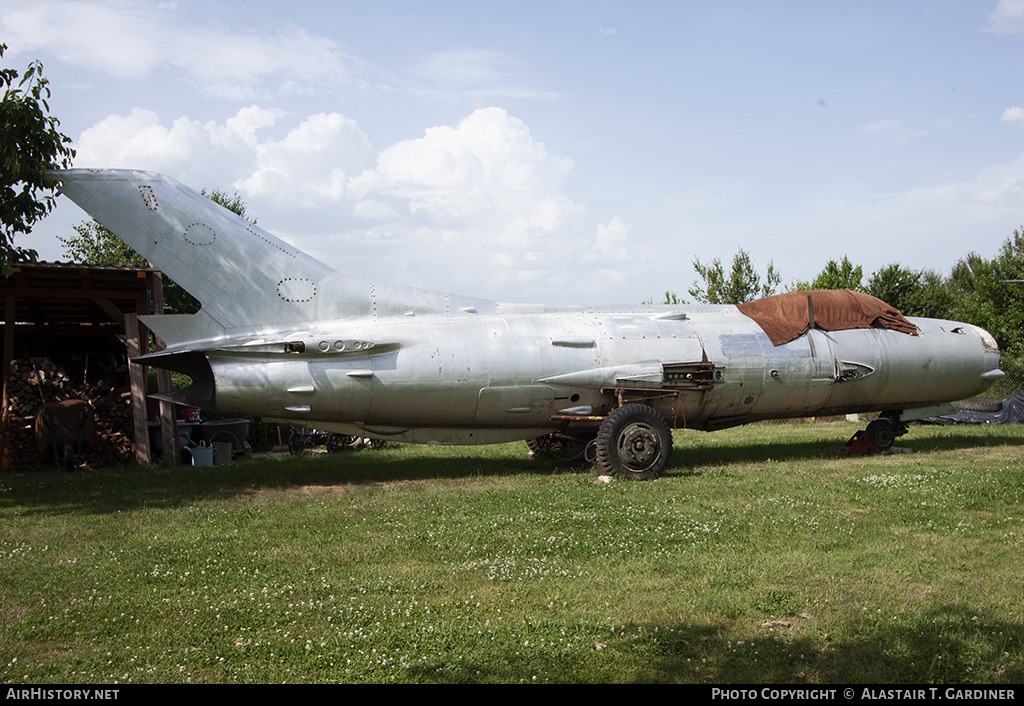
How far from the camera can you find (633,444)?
38.2 feet

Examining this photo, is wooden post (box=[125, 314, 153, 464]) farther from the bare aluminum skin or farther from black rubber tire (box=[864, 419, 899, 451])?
black rubber tire (box=[864, 419, 899, 451])

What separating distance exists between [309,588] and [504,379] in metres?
5.71

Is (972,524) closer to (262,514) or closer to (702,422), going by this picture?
(702,422)

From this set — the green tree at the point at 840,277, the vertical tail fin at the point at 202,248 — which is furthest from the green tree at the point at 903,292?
the vertical tail fin at the point at 202,248

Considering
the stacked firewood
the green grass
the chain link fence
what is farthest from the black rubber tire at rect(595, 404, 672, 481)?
the chain link fence

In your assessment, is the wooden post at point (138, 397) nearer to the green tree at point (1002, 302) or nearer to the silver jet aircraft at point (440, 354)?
the silver jet aircraft at point (440, 354)

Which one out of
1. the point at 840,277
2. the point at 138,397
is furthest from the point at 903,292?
the point at 138,397

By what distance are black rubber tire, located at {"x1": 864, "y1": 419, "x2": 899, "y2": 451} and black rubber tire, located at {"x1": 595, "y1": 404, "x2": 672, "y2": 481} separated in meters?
5.21

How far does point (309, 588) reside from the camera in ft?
21.6

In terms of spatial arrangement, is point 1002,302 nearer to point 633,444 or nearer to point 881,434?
point 881,434

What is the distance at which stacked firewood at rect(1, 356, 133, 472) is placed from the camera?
1576cm

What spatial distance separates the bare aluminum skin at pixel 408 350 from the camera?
11.2m

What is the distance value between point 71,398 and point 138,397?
114 inches
